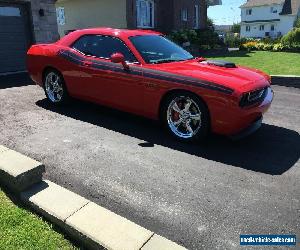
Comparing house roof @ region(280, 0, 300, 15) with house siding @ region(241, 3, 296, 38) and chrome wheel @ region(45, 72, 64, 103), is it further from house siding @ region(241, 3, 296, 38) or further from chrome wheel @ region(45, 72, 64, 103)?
chrome wheel @ region(45, 72, 64, 103)

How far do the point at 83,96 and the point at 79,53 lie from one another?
2.64ft

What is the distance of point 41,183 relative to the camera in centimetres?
353

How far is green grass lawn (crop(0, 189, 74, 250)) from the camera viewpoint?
9.09 feet

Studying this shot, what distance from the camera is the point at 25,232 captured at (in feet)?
9.51

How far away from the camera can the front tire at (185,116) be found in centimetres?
487

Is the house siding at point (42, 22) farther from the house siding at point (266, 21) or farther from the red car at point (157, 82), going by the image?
the house siding at point (266, 21)

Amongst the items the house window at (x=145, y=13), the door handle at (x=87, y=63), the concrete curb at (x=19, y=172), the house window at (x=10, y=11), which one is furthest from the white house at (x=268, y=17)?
the concrete curb at (x=19, y=172)

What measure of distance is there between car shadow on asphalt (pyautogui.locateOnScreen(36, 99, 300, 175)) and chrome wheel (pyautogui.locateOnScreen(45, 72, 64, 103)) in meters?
0.46

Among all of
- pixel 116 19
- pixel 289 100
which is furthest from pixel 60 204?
A: pixel 116 19

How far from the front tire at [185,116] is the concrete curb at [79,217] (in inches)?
89.8

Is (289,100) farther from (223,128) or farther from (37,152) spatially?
(37,152)


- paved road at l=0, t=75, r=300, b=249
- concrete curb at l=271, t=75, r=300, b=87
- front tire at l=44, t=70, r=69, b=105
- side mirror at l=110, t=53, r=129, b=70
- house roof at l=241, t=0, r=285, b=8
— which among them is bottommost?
paved road at l=0, t=75, r=300, b=249

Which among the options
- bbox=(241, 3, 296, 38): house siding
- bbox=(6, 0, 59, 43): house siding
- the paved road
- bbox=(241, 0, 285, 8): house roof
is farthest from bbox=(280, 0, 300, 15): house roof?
the paved road

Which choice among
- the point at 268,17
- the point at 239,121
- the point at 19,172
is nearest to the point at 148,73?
the point at 239,121
